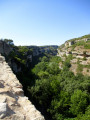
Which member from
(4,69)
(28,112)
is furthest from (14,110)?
(4,69)

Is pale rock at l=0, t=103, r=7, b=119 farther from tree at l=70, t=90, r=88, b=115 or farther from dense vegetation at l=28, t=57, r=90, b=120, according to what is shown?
tree at l=70, t=90, r=88, b=115

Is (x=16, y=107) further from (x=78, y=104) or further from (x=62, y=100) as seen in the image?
(x=62, y=100)

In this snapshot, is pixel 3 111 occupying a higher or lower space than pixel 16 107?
higher

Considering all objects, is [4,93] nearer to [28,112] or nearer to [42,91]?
[28,112]

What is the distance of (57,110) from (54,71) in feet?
62.0

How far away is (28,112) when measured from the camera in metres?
2.37

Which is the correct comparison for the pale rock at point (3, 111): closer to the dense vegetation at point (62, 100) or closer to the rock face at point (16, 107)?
the rock face at point (16, 107)

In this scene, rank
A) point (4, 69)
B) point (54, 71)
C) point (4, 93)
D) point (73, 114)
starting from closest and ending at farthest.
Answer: point (4, 93)
point (4, 69)
point (73, 114)
point (54, 71)

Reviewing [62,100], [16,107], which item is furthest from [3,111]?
[62,100]

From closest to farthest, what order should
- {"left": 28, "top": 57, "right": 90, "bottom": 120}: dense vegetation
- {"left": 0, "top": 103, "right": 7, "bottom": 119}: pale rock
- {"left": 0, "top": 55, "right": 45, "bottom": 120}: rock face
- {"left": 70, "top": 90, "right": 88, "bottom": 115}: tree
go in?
{"left": 0, "top": 103, "right": 7, "bottom": 119}: pale rock
{"left": 0, "top": 55, "right": 45, "bottom": 120}: rock face
{"left": 70, "top": 90, "right": 88, "bottom": 115}: tree
{"left": 28, "top": 57, "right": 90, "bottom": 120}: dense vegetation

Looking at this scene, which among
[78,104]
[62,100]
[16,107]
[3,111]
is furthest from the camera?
[62,100]

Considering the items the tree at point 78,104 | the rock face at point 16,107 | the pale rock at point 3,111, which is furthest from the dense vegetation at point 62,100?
the pale rock at point 3,111

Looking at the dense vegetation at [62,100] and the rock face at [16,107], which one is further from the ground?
the rock face at [16,107]

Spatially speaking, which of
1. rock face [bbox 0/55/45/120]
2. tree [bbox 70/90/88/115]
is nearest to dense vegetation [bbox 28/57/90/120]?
tree [bbox 70/90/88/115]
